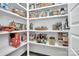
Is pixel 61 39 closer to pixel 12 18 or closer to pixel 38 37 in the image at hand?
pixel 38 37

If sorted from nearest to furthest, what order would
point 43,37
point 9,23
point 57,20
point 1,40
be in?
point 1,40
point 9,23
point 57,20
point 43,37

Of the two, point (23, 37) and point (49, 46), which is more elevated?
point (23, 37)

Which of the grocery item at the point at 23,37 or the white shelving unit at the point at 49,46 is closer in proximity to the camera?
the white shelving unit at the point at 49,46

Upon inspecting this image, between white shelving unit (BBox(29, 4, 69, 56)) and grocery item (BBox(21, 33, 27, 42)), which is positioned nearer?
white shelving unit (BBox(29, 4, 69, 56))

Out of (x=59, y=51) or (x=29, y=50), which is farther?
(x=29, y=50)


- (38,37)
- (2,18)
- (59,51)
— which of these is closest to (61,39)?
(59,51)

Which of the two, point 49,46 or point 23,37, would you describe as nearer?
point 49,46

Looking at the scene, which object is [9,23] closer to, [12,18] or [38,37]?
[12,18]

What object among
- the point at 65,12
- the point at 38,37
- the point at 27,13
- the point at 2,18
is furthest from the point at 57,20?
the point at 2,18

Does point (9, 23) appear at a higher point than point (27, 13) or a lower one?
lower

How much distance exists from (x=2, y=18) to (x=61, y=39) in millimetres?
1282

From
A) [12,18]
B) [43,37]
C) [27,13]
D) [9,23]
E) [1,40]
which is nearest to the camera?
[1,40]

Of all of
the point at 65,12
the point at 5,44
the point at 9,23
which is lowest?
the point at 5,44

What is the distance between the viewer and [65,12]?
190cm
